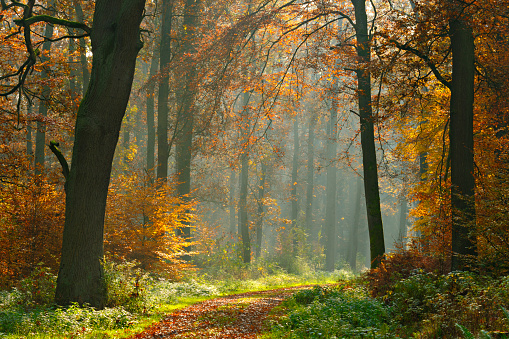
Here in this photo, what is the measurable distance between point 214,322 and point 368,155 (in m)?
6.21

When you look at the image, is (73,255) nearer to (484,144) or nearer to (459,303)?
(459,303)

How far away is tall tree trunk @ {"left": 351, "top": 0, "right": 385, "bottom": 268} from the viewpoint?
10109 millimetres

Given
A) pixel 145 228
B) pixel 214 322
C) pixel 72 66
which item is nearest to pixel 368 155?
pixel 214 322

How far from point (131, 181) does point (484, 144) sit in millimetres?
10535

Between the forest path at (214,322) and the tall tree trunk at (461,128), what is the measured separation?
13.5 feet

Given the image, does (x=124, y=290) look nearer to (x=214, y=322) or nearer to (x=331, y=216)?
(x=214, y=322)

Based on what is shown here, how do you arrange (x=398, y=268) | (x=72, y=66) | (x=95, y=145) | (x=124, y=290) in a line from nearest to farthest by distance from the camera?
(x=95, y=145)
(x=124, y=290)
(x=398, y=268)
(x=72, y=66)

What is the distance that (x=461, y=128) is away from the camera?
7.65 meters

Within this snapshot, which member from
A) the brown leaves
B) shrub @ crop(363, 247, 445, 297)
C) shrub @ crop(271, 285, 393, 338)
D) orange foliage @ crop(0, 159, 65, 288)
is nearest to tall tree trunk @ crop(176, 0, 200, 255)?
orange foliage @ crop(0, 159, 65, 288)

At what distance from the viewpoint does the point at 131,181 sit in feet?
40.7

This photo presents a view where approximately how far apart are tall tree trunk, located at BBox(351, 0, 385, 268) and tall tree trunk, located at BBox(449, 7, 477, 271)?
2278 millimetres

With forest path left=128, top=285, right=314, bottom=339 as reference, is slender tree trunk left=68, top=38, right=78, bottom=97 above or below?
above

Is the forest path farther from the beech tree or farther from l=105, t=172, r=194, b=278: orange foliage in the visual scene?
l=105, t=172, r=194, b=278: orange foliage

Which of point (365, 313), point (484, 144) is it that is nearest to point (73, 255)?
point (365, 313)
